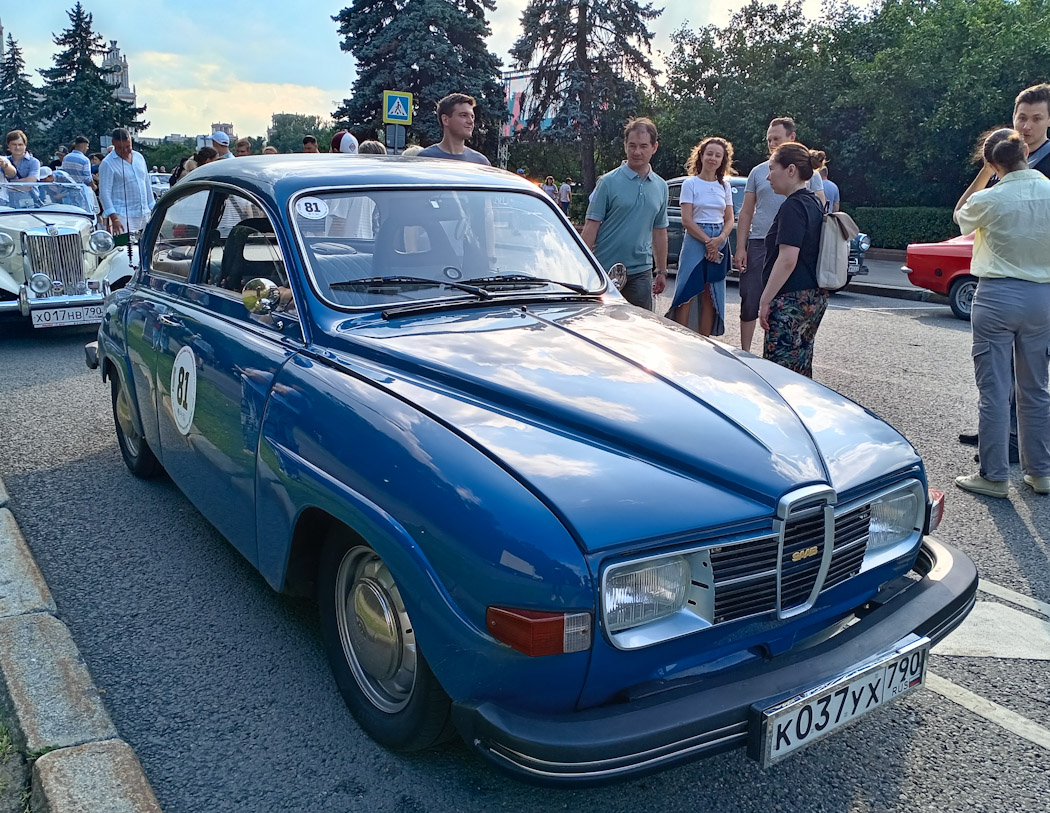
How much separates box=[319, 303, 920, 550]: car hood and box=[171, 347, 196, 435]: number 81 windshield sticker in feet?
3.07

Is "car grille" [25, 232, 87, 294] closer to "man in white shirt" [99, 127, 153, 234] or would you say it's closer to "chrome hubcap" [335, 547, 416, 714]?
"man in white shirt" [99, 127, 153, 234]

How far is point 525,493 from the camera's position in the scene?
2.24 m

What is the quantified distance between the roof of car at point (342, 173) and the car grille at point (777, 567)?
2.20 meters

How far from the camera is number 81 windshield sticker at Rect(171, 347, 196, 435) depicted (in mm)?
3760

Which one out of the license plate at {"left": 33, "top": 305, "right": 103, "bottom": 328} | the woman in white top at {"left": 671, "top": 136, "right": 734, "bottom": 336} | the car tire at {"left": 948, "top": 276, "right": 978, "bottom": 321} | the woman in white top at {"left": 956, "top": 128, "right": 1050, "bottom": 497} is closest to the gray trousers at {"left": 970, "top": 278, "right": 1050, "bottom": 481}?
the woman in white top at {"left": 956, "top": 128, "right": 1050, "bottom": 497}

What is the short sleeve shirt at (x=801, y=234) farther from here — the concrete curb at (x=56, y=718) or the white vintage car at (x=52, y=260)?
the white vintage car at (x=52, y=260)

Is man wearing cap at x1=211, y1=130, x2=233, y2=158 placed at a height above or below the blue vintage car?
above

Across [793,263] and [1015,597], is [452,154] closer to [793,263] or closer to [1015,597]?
[793,263]

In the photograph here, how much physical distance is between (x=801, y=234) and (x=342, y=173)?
3029 mm

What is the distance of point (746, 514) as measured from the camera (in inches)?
91.7

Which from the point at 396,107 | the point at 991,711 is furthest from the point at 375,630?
the point at 396,107

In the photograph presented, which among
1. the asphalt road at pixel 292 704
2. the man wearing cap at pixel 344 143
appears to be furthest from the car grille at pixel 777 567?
the man wearing cap at pixel 344 143

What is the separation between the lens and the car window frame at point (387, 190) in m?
3.32

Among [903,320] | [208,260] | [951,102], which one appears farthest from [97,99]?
[208,260]
